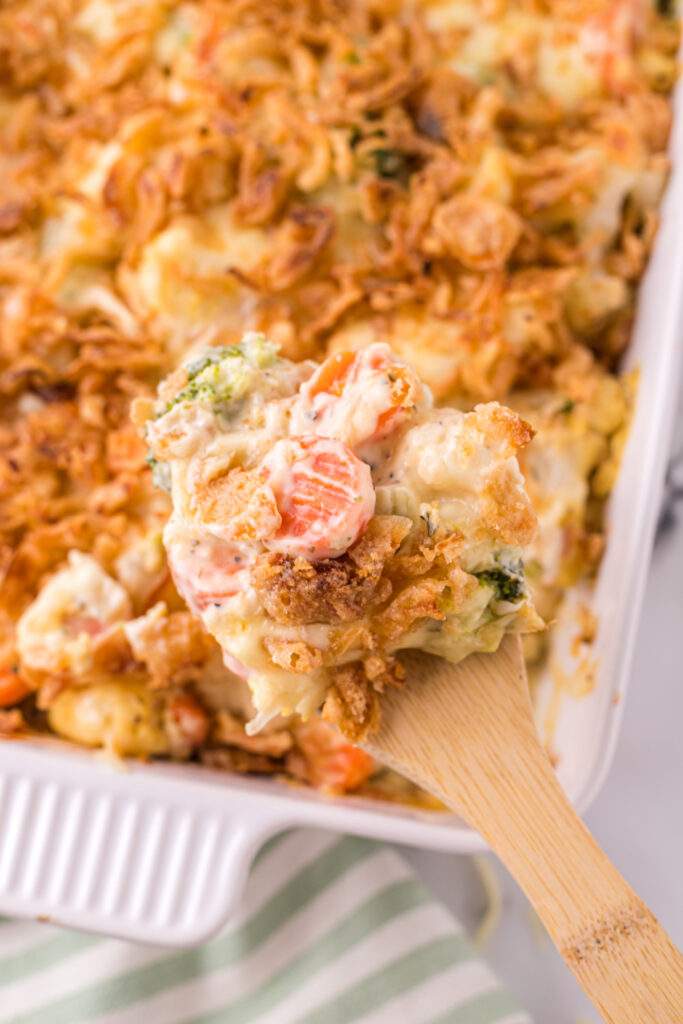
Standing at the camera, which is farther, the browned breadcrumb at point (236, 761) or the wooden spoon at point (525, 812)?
the browned breadcrumb at point (236, 761)

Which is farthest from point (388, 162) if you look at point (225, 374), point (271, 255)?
point (225, 374)

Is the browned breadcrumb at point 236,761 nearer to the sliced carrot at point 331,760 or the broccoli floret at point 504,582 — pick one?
the sliced carrot at point 331,760

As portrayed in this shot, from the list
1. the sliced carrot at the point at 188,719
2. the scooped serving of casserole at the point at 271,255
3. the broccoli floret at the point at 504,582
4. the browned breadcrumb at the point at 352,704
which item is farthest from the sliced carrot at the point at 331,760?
the broccoli floret at the point at 504,582

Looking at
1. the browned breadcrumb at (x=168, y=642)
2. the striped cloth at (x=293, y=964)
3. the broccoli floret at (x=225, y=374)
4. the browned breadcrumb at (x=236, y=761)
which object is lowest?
the striped cloth at (x=293, y=964)

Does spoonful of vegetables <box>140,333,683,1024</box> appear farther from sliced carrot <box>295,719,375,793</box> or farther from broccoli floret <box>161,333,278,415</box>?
sliced carrot <box>295,719,375,793</box>

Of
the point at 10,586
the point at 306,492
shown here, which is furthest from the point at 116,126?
the point at 306,492

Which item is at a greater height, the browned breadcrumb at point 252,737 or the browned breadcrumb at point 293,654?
the browned breadcrumb at point 293,654
